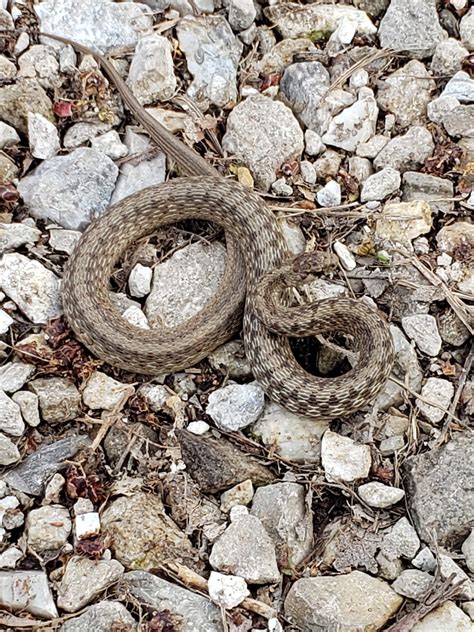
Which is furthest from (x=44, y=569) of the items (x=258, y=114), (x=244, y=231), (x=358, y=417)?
(x=258, y=114)

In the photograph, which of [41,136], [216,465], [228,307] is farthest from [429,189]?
[41,136]

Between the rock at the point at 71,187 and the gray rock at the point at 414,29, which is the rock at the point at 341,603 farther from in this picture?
the gray rock at the point at 414,29

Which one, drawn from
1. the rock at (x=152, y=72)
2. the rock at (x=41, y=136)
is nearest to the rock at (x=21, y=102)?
the rock at (x=41, y=136)

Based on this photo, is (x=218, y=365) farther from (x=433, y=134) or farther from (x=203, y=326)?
Result: (x=433, y=134)

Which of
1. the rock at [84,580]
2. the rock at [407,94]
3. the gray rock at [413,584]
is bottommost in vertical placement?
the gray rock at [413,584]

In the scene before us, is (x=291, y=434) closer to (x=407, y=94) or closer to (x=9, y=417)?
(x=9, y=417)

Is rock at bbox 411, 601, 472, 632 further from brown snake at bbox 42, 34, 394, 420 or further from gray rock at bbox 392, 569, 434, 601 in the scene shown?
brown snake at bbox 42, 34, 394, 420
